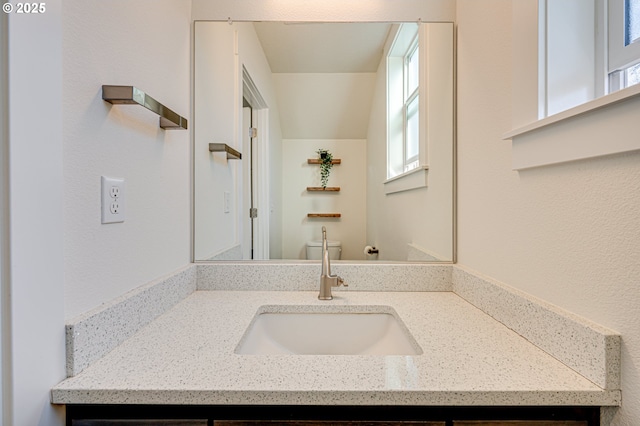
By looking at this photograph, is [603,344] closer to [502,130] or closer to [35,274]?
[502,130]

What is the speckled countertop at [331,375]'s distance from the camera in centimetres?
57

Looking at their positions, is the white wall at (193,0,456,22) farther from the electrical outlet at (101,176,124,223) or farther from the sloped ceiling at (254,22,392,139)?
the electrical outlet at (101,176,124,223)

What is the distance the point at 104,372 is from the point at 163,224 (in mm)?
454

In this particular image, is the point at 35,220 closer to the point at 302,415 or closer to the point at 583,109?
the point at 302,415

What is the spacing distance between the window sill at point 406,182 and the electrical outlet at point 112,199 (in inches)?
35.4

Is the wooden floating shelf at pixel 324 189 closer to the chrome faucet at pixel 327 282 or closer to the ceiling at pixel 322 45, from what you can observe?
the chrome faucet at pixel 327 282

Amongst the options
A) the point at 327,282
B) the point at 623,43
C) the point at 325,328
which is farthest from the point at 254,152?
the point at 623,43

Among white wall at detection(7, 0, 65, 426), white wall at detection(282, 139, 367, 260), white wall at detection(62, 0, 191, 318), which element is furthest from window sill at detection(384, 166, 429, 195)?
white wall at detection(7, 0, 65, 426)

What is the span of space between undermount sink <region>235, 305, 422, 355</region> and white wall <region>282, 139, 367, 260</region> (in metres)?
0.29

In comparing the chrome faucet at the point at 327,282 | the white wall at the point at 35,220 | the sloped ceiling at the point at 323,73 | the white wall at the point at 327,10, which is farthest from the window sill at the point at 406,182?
the white wall at the point at 35,220

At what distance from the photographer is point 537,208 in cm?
73

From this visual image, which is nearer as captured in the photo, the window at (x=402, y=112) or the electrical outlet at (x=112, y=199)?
the electrical outlet at (x=112, y=199)

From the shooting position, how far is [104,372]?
63cm

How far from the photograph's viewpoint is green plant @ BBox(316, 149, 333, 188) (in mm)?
1288
